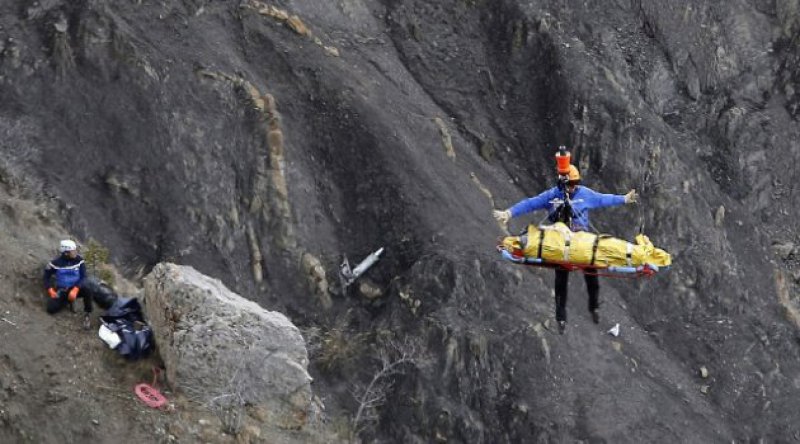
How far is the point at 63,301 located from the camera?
17.9m

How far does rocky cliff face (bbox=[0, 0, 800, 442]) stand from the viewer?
83.0 ft

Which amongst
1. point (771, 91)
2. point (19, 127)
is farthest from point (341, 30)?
point (771, 91)

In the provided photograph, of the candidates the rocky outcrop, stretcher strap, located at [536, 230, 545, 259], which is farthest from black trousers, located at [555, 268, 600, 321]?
the rocky outcrop

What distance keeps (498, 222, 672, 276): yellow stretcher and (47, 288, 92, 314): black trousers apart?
7601mm

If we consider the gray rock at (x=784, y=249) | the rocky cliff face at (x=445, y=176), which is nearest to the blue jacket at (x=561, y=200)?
the rocky cliff face at (x=445, y=176)

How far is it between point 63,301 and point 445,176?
13851 mm

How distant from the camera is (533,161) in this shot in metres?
33.1

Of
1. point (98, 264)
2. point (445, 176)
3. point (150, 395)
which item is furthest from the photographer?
point (445, 176)

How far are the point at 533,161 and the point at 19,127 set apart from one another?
16.0 metres

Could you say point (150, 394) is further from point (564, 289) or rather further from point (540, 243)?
point (564, 289)

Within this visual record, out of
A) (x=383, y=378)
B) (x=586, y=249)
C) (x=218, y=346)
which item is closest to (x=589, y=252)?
(x=586, y=249)

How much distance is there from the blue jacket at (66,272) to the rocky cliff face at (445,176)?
5.59 meters

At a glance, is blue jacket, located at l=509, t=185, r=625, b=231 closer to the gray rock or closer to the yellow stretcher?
the yellow stretcher

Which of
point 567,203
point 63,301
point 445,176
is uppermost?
point 567,203
